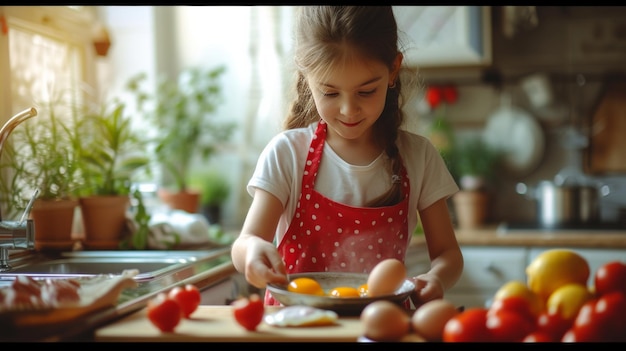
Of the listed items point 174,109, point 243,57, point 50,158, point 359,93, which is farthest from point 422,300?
point 243,57

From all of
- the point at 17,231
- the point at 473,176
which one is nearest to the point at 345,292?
the point at 17,231

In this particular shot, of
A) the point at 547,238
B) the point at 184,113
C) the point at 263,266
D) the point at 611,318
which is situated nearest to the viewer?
the point at 611,318

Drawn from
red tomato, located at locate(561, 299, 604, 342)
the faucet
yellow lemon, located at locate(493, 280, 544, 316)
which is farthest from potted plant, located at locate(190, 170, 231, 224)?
red tomato, located at locate(561, 299, 604, 342)

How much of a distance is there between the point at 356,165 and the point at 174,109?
166 centimetres

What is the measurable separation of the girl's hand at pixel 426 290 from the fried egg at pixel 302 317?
7.6 inches

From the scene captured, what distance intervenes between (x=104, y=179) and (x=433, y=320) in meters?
1.29

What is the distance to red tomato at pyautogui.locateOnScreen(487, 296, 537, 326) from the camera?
0.89m

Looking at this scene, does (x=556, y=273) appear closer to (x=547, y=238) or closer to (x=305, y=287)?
(x=305, y=287)

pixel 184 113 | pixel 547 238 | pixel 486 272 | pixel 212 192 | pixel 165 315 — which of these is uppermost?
pixel 184 113

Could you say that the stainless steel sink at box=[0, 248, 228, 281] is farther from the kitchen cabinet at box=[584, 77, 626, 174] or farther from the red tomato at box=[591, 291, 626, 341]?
the kitchen cabinet at box=[584, 77, 626, 174]

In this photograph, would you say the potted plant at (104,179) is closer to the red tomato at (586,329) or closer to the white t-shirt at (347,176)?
the white t-shirt at (347,176)

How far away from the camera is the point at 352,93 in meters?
1.18

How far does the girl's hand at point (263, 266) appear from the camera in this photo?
1.03 m

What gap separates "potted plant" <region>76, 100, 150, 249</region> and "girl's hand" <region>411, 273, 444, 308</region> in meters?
1.02
